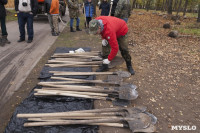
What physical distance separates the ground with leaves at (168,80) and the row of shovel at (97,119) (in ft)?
1.04

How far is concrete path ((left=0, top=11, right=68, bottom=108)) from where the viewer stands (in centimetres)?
329

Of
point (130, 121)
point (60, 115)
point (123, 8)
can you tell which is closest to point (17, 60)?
point (60, 115)

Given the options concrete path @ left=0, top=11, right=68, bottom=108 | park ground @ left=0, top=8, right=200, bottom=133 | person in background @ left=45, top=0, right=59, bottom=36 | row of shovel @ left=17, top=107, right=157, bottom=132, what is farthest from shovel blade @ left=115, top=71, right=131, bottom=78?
person in background @ left=45, top=0, right=59, bottom=36

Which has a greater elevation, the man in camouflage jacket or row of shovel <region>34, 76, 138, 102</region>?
the man in camouflage jacket

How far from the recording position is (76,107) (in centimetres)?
268

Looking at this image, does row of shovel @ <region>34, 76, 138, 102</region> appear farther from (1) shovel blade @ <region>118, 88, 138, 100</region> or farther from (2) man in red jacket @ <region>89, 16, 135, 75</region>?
(2) man in red jacket @ <region>89, 16, 135, 75</region>

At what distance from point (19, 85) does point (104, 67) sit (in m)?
1.94

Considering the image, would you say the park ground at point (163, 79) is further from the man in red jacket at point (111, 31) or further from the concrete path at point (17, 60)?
the man in red jacket at point (111, 31)

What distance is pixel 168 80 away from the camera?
3.83 meters

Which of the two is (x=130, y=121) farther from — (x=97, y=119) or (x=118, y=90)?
(x=118, y=90)

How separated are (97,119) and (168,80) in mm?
2355

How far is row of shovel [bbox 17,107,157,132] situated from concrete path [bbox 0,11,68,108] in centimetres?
Answer: 103

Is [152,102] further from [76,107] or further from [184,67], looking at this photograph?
[184,67]

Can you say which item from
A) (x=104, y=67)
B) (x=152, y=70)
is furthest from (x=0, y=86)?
(x=152, y=70)
